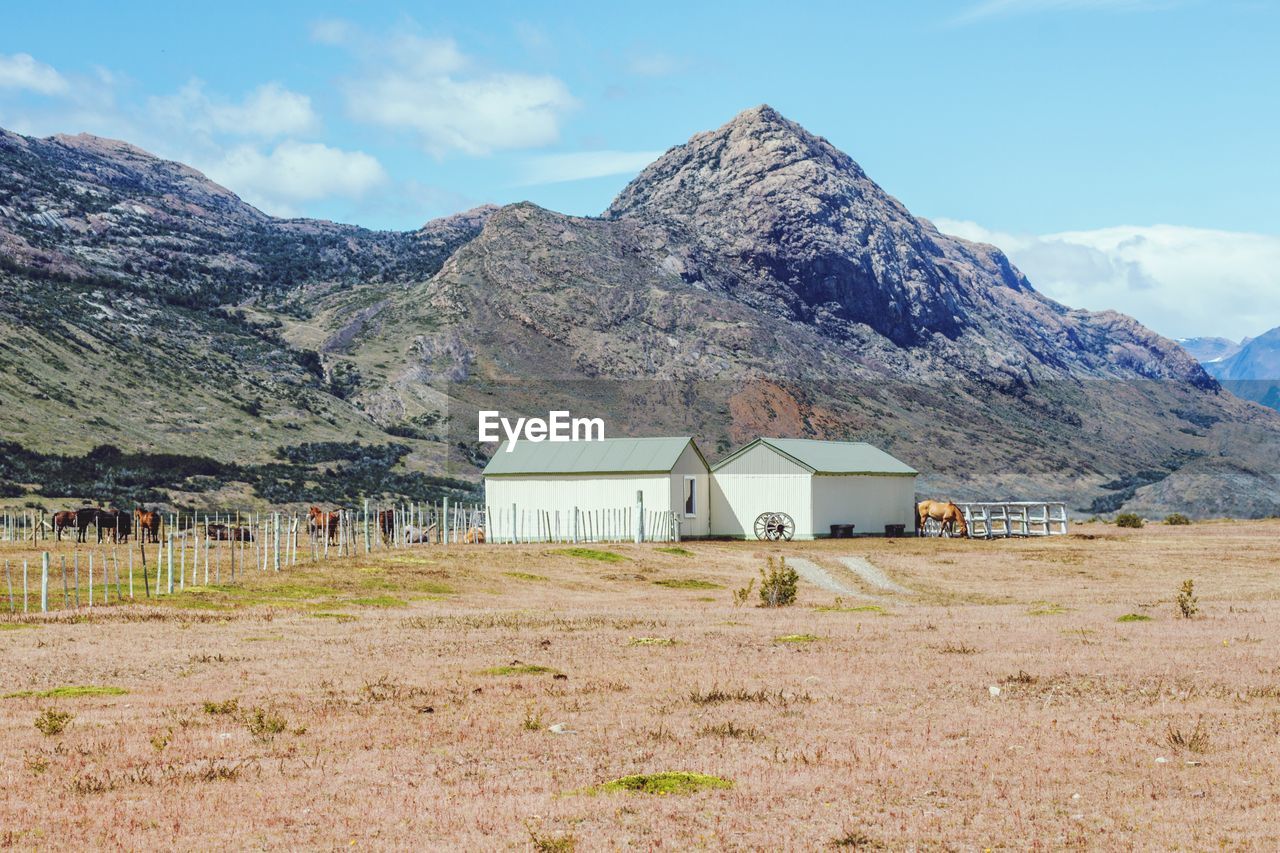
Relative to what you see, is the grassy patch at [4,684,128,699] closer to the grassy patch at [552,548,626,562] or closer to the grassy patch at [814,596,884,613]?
the grassy patch at [814,596,884,613]

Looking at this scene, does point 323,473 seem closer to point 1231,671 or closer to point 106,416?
point 106,416

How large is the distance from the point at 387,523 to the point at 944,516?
102ft

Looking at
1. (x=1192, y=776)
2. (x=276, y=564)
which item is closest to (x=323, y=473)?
(x=276, y=564)

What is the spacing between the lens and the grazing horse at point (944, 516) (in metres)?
77.1

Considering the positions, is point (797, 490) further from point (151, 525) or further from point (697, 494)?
point (151, 525)

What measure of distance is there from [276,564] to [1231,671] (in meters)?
32.7

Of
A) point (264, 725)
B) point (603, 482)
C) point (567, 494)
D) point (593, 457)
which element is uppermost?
point (593, 457)

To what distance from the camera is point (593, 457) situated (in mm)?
74375

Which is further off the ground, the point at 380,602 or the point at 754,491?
the point at 754,491

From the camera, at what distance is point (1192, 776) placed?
1390 centimetres

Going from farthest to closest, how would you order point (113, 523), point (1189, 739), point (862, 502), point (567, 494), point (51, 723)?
point (862, 502) → point (567, 494) → point (113, 523) → point (51, 723) → point (1189, 739)

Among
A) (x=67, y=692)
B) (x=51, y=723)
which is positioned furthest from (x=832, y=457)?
(x=51, y=723)

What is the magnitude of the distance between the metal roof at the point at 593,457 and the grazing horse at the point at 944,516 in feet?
45.2

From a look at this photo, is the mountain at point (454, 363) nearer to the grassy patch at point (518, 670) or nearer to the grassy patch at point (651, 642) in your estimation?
the grassy patch at point (651, 642)
